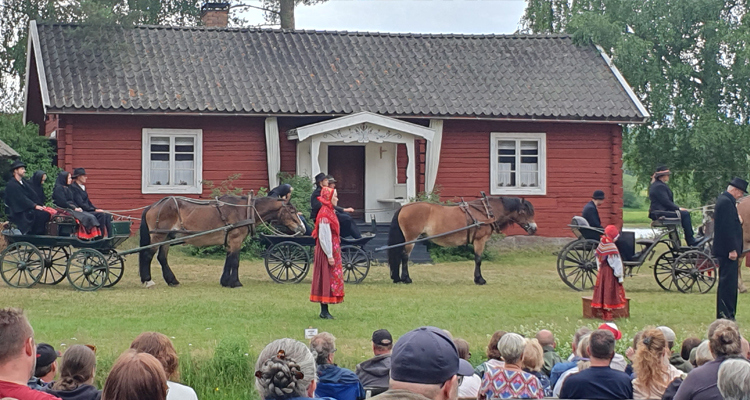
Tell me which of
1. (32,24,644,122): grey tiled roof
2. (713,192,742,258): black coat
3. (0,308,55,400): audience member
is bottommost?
(0,308,55,400): audience member

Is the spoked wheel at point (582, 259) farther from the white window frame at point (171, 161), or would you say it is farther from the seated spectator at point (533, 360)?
the seated spectator at point (533, 360)

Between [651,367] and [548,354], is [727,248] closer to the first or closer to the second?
[548,354]

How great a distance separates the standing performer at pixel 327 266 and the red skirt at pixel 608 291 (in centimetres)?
328

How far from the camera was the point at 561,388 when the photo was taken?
6.55m

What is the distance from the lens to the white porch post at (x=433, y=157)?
2359 cm

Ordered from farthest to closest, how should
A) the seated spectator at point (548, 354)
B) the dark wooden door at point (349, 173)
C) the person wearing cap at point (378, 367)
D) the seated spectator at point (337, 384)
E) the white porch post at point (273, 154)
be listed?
the dark wooden door at point (349, 173) → the white porch post at point (273, 154) → the seated spectator at point (548, 354) → the person wearing cap at point (378, 367) → the seated spectator at point (337, 384)

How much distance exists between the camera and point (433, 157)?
23.6m

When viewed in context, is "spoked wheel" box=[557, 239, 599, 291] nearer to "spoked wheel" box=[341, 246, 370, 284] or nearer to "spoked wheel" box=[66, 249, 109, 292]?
"spoked wheel" box=[341, 246, 370, 284]

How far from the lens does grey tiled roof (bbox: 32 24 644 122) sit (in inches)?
880

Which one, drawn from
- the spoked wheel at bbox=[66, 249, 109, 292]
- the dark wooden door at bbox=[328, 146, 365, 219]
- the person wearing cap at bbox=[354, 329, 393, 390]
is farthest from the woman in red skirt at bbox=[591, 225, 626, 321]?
the dark wooden door at bbox=[328, 146, 365, 219]

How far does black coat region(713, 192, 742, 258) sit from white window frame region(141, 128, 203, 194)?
519 inches

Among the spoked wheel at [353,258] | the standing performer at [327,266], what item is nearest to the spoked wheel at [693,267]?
the spoked wheel at [353,258]

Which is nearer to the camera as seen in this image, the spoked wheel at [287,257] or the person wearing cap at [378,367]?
the person wearing cap at [378,367]

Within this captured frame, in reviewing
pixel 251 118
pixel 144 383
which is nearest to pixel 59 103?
pixel 251 118
